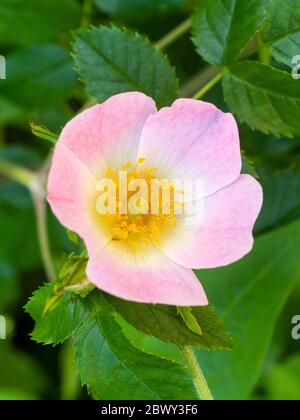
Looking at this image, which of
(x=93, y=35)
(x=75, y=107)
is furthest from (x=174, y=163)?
(x=75, y=107)

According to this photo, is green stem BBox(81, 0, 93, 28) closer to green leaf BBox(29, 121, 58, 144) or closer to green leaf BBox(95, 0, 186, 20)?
green leaf BBox(95, 0, 186, 20)

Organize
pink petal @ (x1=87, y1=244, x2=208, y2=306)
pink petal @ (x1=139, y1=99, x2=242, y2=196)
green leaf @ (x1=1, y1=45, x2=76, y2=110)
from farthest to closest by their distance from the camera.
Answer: green leaf @ (x1=1, y1=45, x2=76, y2=110) → pink petal @ (x1=139, y1=99, x2=242, y2=196) → pink petal @ (x1=87, y1=244, x2=208, y2=306)

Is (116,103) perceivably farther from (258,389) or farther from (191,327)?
(258,389)

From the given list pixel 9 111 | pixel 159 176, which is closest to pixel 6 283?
pixel 9 111

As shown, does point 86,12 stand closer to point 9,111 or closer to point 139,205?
point 9,111

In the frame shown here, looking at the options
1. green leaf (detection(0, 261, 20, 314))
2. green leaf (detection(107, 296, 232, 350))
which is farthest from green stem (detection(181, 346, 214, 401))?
green leaf (detection(0, 261, 20, 314))

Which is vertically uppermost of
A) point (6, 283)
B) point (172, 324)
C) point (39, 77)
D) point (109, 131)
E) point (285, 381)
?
point (39, 77)
